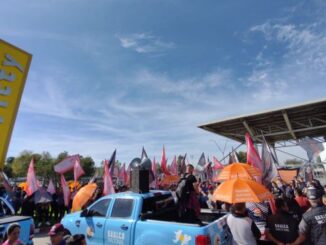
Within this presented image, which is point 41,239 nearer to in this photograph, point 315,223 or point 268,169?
point 268,169

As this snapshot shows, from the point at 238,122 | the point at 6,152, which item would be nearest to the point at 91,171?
the point at 238,122

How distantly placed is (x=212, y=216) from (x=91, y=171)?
82.7 metres

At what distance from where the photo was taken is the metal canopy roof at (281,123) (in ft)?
50.5

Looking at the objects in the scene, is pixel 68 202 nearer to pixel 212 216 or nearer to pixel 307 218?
pixel 212 216

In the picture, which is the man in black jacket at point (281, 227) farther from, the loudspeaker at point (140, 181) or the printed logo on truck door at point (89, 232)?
the printed logo on truck door at point (89, 232)

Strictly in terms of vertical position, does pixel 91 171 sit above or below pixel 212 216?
above

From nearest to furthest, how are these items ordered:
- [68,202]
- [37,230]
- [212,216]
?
1. [212,216]
2. [37,230]
3. [68,202]

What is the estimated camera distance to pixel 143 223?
5523mm

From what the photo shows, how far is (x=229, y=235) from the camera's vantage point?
208 inches

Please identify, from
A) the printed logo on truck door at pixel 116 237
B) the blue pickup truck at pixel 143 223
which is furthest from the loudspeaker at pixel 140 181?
the printed logo on truck door at pixel 116 237

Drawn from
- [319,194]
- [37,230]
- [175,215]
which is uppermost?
[319,194]

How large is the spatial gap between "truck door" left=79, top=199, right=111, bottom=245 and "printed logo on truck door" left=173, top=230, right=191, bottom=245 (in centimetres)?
214

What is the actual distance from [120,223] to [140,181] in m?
1.20

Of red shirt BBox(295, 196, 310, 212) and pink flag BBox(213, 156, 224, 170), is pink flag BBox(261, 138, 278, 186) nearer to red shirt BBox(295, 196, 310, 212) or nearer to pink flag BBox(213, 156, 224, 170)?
red shirt BBox(295, 196, 310, 212)
